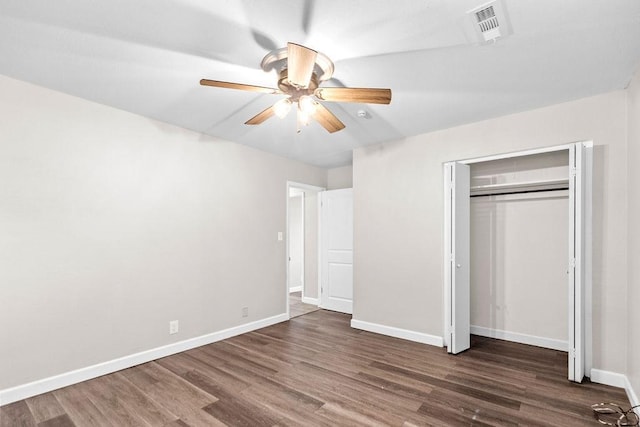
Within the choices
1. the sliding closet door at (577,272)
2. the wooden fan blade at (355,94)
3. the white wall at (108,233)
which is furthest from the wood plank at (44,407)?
the sliding closet door at (577,272)

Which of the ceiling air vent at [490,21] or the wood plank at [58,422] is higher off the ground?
the ceiling air vent at [490,21]

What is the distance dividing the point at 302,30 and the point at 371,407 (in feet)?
8.76

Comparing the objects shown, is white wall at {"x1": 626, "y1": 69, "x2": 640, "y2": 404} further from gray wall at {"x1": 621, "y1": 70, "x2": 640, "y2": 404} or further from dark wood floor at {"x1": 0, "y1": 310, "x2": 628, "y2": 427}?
dark wood floor at {"x1": 0, "y1": 310, "x2": 628, "y2": 427}

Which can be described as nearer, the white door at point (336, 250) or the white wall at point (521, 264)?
the white wall at point (521, 264)

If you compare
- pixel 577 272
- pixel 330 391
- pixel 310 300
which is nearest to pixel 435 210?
pixel 577 272

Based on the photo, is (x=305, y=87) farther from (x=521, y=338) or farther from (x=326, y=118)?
(x=521, y=338)

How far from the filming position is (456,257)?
11.5 feet

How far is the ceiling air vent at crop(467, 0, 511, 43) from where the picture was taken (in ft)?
5.60

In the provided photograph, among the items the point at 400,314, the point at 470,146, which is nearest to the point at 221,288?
the point at 400,314

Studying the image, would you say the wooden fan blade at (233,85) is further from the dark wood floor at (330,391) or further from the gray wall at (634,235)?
the gray wall at (634,235)

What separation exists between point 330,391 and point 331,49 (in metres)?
2.63

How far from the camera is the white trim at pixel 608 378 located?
8.68 feet

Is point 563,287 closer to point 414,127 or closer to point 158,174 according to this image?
point 414,127

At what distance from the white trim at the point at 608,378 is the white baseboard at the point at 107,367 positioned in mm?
3654
